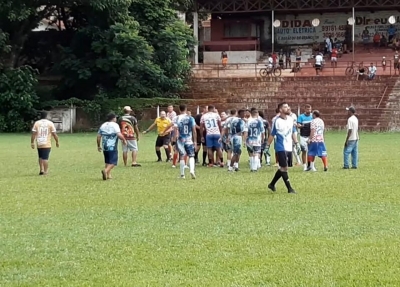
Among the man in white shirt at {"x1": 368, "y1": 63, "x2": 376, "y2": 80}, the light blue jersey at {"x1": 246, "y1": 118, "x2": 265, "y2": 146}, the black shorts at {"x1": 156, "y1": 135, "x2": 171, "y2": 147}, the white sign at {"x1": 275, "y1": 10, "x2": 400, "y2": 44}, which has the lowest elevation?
the black shorts at {"x1": 156, "y1": 135, "x2": 171, "y2": 147}

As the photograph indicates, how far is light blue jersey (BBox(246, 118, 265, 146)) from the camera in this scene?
2079 cm

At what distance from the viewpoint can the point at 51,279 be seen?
865cm

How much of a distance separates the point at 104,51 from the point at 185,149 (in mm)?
27629

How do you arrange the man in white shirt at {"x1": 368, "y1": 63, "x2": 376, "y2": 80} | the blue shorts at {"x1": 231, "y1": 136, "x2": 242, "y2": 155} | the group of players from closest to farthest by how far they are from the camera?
the group of players → the blue shorts at {"x1": 231, "y1": 136, "x2": 242, "y2": 155} → the man in white shirt at {"x1": 368, "y1": 63, "x2": 376, "y2": 80}

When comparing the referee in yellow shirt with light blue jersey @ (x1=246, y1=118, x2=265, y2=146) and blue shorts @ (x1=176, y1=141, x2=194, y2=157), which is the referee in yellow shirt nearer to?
light blue jersey @ (x1=246, y1=118, x2=265, y2=146)

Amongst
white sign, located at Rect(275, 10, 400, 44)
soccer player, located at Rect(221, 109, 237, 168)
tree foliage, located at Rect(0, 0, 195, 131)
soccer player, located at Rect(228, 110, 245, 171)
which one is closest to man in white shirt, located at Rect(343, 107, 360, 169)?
soccer player, located at Rect(228, 110, 245, 171)

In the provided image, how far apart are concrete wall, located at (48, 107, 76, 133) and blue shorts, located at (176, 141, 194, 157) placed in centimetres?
2623

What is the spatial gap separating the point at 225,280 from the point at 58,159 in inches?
708

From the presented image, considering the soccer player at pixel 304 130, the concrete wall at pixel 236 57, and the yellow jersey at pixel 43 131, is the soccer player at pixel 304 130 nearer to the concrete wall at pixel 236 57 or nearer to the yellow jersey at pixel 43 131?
the yellow jersey at pixel 43 131

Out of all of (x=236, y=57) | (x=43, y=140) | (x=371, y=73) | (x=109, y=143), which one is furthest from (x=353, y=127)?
(x=236, y=57)

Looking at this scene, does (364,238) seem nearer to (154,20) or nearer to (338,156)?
(338,156)

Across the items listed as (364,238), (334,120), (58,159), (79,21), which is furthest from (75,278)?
(79,21)

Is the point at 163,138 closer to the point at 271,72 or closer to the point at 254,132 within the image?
the point at 254,132

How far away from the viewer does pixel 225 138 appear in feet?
73.7
